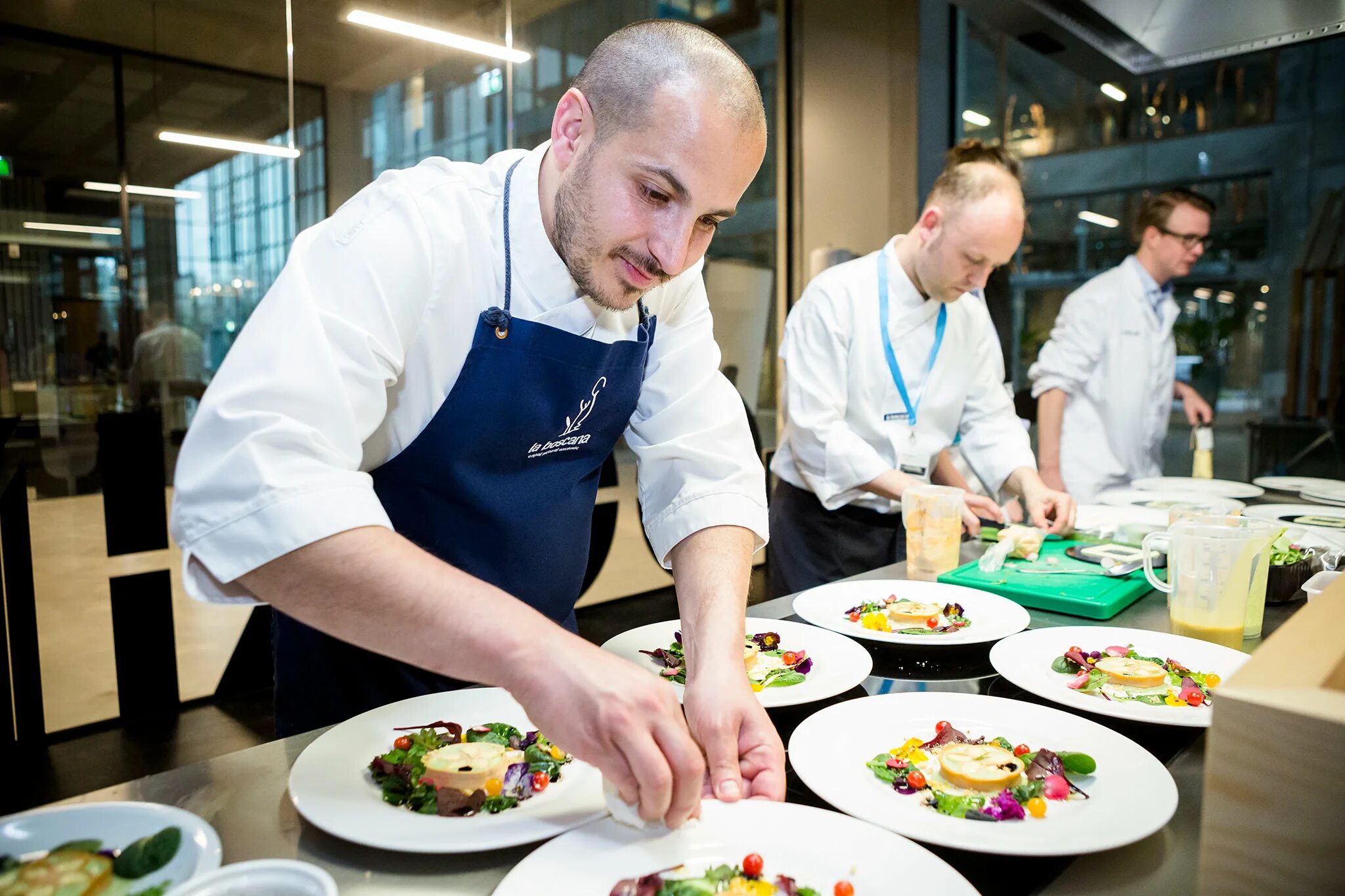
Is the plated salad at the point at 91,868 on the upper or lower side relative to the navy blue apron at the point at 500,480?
lower

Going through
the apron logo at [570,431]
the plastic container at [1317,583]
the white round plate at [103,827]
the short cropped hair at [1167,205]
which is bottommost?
the white round plate at [103,827]

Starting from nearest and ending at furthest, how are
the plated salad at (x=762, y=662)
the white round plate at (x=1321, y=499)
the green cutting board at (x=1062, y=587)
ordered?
the plated salad at (x=762, y=662) → the green cutting board at (x=1062, y=587) → the white round plate at (x=1321, y=499)

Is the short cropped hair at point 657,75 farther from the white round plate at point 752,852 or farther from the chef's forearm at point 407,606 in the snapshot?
the white round plate at point 752,852

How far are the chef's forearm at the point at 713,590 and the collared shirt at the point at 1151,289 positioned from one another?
2.86 metres

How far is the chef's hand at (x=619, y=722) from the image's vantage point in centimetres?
70

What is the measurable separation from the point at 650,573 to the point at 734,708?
4056 millimetres

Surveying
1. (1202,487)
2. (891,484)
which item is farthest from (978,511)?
(1202,487)

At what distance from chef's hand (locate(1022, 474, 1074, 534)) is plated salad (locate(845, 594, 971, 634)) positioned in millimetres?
622

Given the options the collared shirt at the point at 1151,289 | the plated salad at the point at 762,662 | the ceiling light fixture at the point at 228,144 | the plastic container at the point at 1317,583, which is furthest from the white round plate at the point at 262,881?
the collared shirt at the point at 1151,289

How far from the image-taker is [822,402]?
2.23 metres

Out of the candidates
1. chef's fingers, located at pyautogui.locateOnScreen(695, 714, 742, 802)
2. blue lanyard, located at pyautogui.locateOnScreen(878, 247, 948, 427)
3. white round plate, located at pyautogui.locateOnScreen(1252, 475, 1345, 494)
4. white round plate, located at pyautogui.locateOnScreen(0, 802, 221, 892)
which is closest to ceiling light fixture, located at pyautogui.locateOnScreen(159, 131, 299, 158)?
blue lanyard, located at pyautogui.locateOnScreen(878, 247, 948, 427)

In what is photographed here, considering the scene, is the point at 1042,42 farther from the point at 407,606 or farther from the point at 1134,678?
the point at 407,606

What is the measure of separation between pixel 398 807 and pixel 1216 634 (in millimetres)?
1135

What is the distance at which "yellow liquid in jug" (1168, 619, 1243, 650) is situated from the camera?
129 cm
